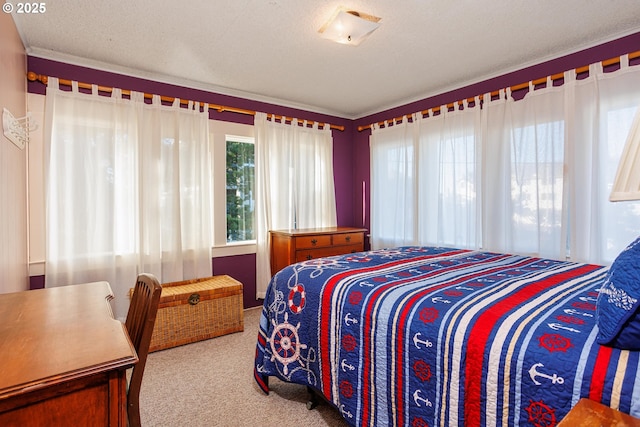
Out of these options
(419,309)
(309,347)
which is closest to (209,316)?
(309,347)

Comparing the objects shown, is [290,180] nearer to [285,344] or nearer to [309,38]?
[309,38]

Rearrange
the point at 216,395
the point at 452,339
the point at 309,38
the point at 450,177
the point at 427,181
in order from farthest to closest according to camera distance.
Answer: the point at 427,181 < the point at 450,177 < the point at 309,38 < the point at 216,395 < the point at 452,339

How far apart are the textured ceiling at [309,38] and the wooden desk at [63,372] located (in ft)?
6.20

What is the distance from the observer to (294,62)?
2830mm

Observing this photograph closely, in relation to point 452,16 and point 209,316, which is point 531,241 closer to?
point 452,16

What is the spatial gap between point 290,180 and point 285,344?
2.31 metres

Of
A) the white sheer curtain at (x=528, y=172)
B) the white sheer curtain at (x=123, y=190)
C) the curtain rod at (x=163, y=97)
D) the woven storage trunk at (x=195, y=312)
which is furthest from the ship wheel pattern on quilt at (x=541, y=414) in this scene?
the curtain rod at (x=163, y=97)

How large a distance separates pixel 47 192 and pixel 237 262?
177 centimetres

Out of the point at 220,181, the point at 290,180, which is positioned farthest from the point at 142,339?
the point at 290,180

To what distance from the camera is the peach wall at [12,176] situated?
181cm

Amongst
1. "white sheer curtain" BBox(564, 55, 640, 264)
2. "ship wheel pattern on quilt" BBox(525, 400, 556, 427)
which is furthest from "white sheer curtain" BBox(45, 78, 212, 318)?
"white sheer curtain" BBox(564, 55, 640, 264)

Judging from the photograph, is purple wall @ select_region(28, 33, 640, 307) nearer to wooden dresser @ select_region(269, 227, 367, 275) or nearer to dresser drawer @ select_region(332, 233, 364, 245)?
wooden dresser @ select_region(269, 227, 367, 275)

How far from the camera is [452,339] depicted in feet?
3.80

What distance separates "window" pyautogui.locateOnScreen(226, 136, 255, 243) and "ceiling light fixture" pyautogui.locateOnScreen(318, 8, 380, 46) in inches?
67.9
